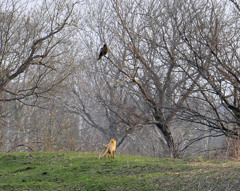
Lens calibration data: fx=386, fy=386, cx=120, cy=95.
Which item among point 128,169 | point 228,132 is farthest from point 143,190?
point 228,132

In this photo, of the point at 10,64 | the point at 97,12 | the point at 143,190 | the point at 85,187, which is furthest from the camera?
the point at 97,12

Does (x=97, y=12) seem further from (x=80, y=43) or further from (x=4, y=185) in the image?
(x=4, y=185)

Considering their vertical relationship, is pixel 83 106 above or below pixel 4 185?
above

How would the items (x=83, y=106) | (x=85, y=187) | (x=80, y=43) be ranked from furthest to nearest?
(x=83, y=106) → (x=80, y=43) → (x=85, y=187)

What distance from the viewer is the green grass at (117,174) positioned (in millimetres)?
7020

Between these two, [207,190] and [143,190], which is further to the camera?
[143,190]

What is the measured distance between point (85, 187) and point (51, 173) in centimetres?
218

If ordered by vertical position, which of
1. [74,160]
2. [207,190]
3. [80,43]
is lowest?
[207,190]

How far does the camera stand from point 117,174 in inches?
346

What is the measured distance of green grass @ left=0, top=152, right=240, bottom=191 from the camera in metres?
7.02

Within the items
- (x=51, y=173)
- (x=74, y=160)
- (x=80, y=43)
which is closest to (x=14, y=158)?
(x=74, y=160)

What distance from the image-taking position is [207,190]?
661cm

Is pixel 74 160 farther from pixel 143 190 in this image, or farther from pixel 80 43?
pixel 80 43

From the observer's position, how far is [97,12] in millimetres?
26328
